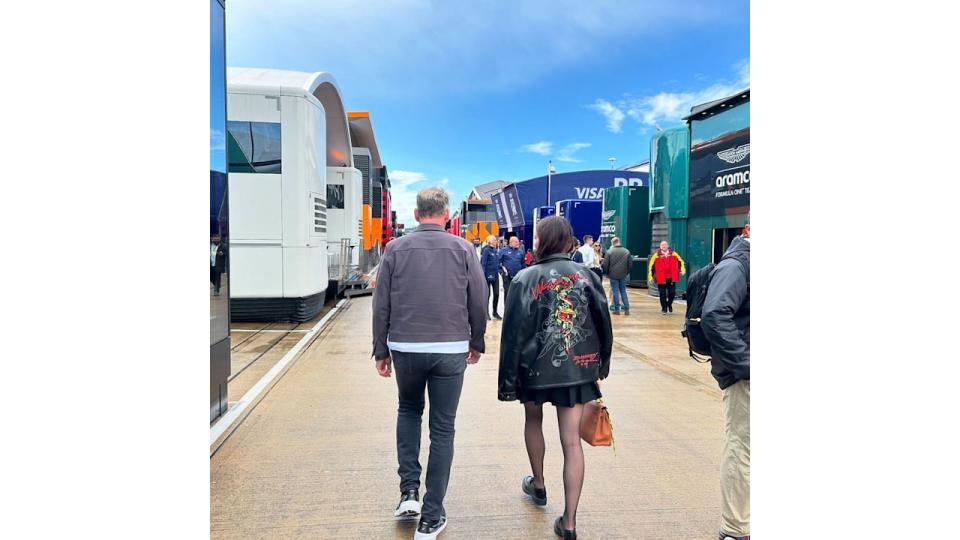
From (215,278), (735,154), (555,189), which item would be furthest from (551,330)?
(555,189)

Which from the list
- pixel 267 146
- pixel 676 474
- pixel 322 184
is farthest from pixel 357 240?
pixel 676 474

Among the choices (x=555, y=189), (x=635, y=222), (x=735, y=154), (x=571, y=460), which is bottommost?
(x=571, y=460)

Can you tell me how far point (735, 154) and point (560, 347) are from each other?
9.79 metres

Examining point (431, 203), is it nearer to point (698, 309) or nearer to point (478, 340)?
point (478, 340)

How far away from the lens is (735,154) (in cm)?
1120

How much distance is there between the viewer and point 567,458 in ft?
9.68

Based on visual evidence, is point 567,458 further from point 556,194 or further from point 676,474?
point 556,194

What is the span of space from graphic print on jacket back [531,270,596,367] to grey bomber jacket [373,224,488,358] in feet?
1.07

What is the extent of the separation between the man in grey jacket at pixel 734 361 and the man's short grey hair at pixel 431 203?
1.40m

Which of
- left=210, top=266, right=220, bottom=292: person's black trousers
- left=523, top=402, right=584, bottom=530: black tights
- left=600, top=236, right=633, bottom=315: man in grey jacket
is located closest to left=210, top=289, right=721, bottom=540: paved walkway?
left=523, top=402, right=584, bottom=530: black tights

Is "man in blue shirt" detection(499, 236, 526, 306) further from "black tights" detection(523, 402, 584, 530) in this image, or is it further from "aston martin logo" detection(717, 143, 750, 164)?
"black tights" detection(523, 402, 584, 530)

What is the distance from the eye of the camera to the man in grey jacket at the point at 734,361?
2.56 metres

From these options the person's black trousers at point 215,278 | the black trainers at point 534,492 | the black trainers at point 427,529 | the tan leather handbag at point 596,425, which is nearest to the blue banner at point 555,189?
the person's black trousers at point 215,278

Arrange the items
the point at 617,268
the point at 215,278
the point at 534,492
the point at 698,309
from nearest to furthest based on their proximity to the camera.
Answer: the point at 698,309, the point at 534,492, the point at 215,278, the point at 617,268
